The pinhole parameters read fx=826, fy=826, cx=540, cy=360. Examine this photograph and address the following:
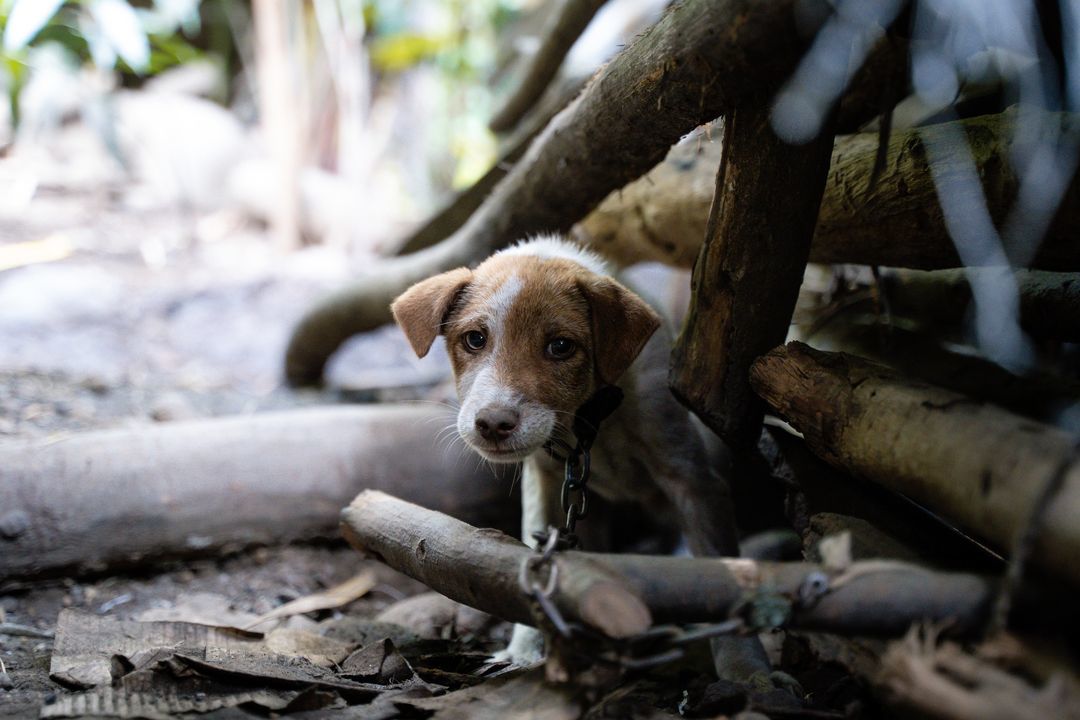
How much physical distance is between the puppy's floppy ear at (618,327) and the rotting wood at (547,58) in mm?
2823

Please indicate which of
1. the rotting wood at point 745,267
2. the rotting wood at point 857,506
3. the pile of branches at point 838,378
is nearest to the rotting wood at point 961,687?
the pile of branches at point 838,378

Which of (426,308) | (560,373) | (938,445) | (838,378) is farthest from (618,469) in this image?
(938,445)

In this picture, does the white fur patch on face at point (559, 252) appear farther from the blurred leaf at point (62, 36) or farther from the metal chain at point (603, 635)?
the blurred leaf at point (62, 36)

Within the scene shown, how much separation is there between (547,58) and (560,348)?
341 centimetres

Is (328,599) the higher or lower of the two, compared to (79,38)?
lower

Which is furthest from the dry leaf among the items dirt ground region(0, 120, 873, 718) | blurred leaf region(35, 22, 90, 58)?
blurred leaf region(35, 22, 90, 58)

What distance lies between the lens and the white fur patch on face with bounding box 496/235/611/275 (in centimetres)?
375

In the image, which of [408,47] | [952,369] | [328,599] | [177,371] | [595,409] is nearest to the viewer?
[595,409]

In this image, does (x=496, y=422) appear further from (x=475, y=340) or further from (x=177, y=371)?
(x=177, y=371)

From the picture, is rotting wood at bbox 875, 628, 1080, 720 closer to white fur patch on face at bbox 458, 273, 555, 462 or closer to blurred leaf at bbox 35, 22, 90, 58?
white fur patch on face at bbox 458, 273, 555, 462

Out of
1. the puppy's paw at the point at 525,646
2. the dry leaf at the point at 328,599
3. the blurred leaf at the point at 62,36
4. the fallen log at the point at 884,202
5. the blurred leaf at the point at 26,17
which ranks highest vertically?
the blurred leaf at the point at 62,36

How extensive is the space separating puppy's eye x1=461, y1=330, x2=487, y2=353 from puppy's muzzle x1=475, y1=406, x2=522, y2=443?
1.48 feet

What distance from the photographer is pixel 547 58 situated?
5.91 metres

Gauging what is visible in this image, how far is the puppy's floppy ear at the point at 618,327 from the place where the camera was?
3.20 m
